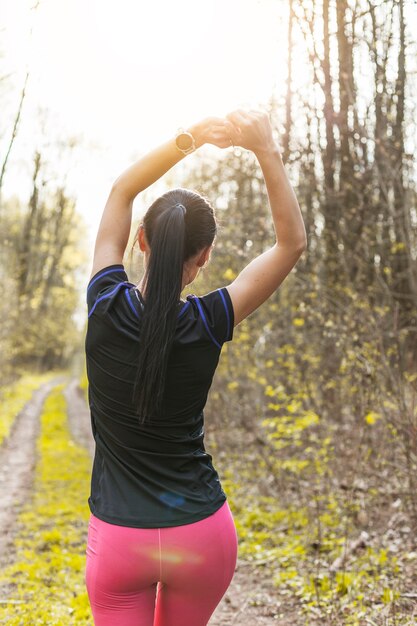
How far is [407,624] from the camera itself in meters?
3.90

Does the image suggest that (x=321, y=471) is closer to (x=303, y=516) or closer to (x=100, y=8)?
(x=303, y=516)

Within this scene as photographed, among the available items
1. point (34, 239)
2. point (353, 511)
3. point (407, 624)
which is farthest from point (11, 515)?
point (34, 239)

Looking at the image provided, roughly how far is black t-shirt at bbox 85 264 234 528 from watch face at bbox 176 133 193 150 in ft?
1.54

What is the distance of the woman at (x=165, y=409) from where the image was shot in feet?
5.76

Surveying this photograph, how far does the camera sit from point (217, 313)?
1.83 m

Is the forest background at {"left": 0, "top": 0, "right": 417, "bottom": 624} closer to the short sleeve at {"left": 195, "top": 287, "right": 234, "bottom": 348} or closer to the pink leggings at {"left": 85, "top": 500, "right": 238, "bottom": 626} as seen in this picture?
the pink leggings at {"left": 85, "top": 500, "right": 238, "bottom": 626}

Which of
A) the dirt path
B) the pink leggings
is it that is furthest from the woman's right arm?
the dirt path

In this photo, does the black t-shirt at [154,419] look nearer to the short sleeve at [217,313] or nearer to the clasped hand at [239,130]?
the short sleeve at [217,313]

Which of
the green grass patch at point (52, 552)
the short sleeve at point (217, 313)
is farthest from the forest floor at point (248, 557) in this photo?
the short sleeve at point (217, 313)

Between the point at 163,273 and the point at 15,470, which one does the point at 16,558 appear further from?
the point at 163,273

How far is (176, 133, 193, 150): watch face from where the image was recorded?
76.4 inches

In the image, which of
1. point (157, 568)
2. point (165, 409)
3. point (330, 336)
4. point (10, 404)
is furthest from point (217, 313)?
point (10, 404)

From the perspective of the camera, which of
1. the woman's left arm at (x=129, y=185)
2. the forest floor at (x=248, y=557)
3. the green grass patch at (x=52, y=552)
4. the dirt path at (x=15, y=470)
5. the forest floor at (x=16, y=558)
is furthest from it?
the dirt path at (x=15, y=470)

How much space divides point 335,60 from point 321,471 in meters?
5.37
